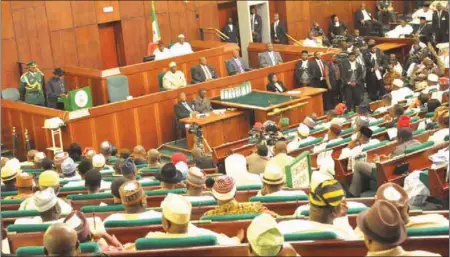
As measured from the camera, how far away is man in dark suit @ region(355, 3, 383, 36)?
20.0 meters

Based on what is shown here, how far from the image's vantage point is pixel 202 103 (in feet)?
47.9

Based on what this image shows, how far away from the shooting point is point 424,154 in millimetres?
8992

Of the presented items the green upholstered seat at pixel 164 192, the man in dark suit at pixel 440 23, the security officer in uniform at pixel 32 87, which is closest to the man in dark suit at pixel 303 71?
the man in dark suit at pixel 440 23

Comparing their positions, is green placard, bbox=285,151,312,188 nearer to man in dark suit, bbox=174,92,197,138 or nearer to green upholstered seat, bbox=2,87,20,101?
man in dark suit, bbox=174,92,197,138

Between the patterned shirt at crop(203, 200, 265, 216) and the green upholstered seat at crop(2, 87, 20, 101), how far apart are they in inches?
375

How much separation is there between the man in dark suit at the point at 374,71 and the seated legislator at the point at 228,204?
422 inches

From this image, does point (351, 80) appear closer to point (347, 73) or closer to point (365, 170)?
point (347, 73)

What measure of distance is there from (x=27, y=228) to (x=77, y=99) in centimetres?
803

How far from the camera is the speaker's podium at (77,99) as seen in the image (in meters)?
14.0

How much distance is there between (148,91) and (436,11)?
7100mm

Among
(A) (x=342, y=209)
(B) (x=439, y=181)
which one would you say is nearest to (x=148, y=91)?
(B) (x=439, y=181)

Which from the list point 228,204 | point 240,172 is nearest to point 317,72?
point 240,172

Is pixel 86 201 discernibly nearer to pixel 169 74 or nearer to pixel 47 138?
pixel 47 138

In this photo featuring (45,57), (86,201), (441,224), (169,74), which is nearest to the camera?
(441,224)
